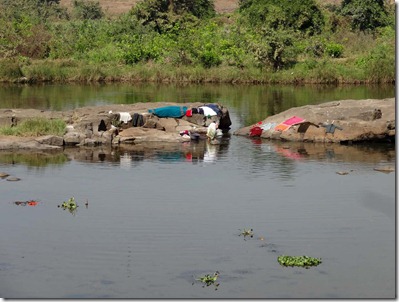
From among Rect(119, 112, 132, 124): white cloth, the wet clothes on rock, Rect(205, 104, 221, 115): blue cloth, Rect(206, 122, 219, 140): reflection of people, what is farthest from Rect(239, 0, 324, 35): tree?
the wet clothes on rock

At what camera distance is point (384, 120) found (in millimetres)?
27547

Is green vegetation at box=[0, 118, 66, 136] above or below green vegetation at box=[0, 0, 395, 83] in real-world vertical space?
below

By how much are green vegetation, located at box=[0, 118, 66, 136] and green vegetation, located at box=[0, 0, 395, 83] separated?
913 inches

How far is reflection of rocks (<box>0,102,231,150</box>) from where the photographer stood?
2628 centimetres

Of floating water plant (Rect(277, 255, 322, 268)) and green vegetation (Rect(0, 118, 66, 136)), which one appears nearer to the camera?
floating water plant (Rect(277, 255, 322, 268))

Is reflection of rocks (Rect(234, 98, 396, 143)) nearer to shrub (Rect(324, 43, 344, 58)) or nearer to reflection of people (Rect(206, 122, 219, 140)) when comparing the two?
reflection of people (Rect(206, 122, 219, 140))

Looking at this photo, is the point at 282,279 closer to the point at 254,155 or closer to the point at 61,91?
the point at 254,155

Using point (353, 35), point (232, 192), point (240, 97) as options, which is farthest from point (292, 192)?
point (353, 35)

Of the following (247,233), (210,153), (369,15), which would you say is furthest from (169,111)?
(369,15)

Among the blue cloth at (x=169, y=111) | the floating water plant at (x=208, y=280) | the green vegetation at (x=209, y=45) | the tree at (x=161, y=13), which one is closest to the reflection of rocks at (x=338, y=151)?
the blue cloth at (x=169, y=111)

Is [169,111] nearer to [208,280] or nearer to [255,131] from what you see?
[255,131]

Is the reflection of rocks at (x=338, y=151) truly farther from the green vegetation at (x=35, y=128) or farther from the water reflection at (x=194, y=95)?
the water reflection at (x=194, y=95)

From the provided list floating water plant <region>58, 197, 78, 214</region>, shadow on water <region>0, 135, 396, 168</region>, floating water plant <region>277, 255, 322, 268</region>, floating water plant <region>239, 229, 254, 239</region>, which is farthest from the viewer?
shadow on water <region>0, 135, 396, 168</region>

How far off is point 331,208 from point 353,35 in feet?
130
